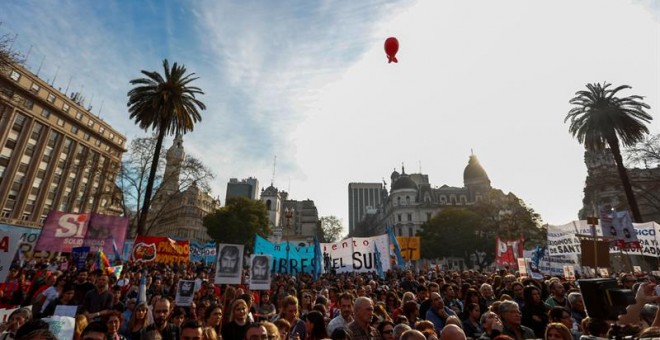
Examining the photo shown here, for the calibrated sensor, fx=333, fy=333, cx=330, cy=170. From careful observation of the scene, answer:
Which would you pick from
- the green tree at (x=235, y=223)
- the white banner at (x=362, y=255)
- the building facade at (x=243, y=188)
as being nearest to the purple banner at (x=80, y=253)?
the white banner at (x=362, y=255)

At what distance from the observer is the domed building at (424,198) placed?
8219 centimetres

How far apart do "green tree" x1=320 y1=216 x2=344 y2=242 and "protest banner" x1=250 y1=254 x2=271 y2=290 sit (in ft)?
273

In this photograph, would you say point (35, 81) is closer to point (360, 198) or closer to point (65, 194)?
point (65, 194)

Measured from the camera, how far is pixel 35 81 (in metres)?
44.7

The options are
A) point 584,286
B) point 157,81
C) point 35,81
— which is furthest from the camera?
point 35,81

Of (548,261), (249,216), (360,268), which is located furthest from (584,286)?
(249,216)

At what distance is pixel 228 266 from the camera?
9.32 meters

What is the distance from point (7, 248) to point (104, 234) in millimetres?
9381

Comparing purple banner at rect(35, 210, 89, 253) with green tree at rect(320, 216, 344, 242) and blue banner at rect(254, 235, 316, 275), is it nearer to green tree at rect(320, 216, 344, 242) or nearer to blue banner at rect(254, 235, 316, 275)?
blue banner at rect(254, 235, 316, 275)

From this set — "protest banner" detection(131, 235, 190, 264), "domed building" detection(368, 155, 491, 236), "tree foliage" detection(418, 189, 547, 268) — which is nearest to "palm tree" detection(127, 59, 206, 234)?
"protest banner" detection(131, 235, 190, 264)

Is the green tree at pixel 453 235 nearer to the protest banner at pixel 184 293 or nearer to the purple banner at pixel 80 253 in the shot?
the purple banner at pixel 80 253

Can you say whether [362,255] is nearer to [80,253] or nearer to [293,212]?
[80,253]

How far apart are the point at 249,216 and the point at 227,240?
5.37 metres

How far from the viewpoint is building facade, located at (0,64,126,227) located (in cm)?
4131
